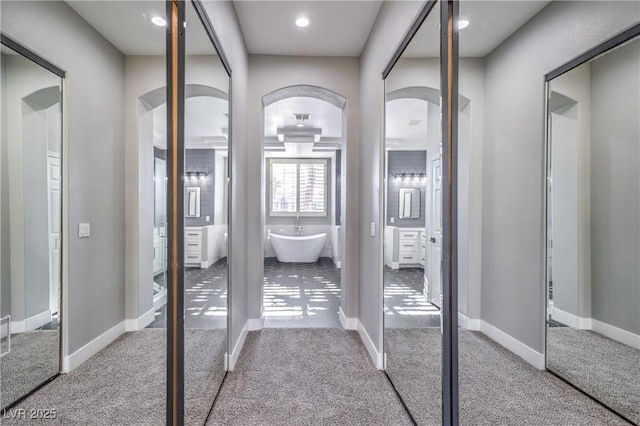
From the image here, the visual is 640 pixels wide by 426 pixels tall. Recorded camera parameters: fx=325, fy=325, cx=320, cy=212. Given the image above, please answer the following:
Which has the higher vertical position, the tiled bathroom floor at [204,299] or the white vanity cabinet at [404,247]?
the white vanity cabinet at [404,247]

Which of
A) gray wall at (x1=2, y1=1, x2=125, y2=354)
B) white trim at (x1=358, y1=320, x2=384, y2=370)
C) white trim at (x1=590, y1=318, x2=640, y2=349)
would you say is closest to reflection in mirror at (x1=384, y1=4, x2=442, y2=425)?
white trim at (x1=358, y1=320, x2=384, y2=370)

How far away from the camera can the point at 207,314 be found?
1.82 meters

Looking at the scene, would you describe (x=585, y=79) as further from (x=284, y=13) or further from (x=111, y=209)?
(x=284, y=13)

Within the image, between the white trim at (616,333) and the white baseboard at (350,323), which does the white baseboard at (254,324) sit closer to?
the white baseboard at (350,323)

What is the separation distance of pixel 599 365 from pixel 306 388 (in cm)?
174

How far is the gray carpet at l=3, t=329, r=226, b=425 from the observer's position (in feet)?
2.03

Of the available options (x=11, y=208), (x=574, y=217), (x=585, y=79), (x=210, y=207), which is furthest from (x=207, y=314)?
(x=585, y=79)

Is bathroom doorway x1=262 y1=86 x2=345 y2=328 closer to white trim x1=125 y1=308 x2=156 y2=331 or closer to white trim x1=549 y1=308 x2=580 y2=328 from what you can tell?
white trim x1=125 y1=308 x2=156 y2=331

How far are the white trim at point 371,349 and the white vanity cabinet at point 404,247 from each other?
75 cm

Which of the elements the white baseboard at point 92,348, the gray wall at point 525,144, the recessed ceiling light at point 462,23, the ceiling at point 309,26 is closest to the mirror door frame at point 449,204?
the recessed ceiling light at point 462,23

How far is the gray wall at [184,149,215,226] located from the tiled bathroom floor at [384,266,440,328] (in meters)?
1.16

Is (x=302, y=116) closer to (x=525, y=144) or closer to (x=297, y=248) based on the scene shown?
(x=297, y=248)

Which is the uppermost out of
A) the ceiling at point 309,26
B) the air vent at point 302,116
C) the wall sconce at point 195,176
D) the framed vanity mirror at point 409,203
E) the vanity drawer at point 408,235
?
the air vent at point 302,116

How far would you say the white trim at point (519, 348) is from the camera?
928mm
